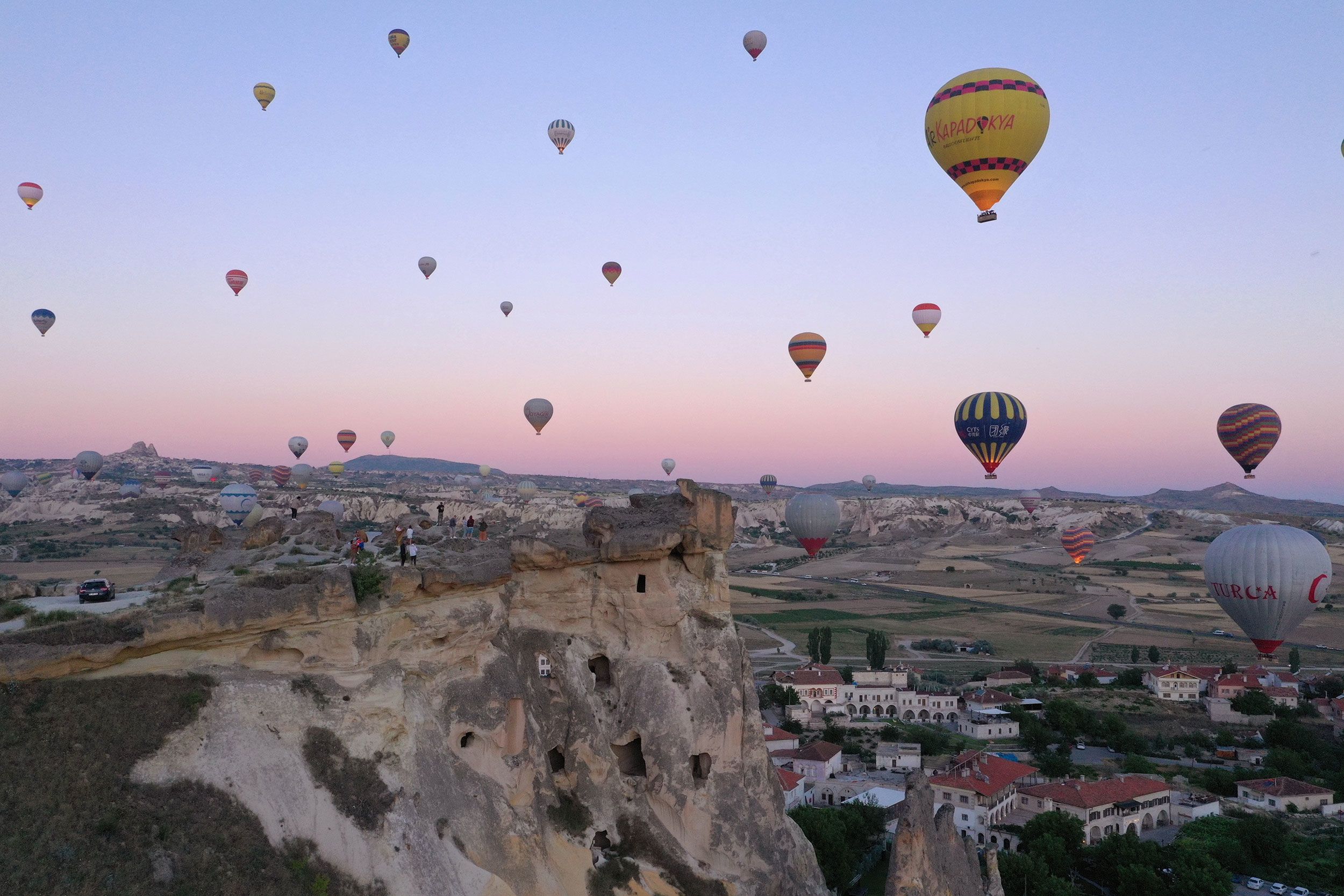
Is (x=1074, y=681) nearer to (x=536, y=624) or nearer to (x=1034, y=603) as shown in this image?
(x=1034, y=603)

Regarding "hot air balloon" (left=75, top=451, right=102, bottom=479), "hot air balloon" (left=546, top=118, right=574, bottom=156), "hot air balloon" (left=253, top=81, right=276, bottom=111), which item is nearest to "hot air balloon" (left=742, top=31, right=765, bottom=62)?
"hot air balloon" (left=546, top=118, right=574, bottom=156)

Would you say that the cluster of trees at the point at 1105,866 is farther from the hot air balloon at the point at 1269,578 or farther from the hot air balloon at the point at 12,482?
the hot air balloon at the point at 12,482

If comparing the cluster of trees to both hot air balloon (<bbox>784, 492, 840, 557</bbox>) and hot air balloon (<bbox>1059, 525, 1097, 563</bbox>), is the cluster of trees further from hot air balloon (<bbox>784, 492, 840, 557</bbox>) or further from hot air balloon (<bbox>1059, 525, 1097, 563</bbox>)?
hot air balloon (<bbox>1059, 525, 1097, 563</bbox>)

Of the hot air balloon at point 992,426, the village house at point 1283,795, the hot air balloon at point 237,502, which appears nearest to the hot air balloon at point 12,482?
the hot air balloon at point 237,502

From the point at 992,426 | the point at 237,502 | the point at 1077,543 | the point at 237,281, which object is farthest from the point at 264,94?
the point at 1077,543

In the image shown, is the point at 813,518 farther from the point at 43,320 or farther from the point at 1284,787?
the point at 43,320

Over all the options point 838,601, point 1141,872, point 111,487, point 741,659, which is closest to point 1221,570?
point 1141,872
